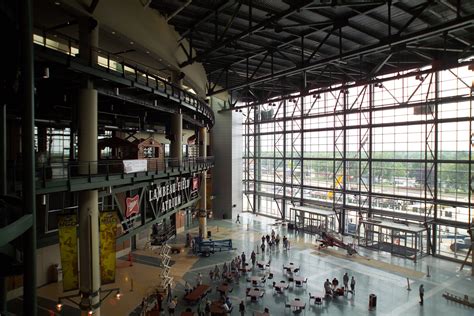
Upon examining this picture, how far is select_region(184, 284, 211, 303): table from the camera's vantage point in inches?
672

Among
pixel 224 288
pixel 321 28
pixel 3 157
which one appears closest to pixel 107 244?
pixel 3 157

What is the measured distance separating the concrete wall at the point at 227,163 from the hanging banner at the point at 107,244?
88.6 ft

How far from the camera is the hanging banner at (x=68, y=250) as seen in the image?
1192 centimetres

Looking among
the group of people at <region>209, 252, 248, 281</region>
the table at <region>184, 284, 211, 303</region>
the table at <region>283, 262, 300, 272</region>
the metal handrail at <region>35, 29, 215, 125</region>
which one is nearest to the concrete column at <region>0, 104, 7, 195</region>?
the metal handrail at <region>35, 29, 215, 125</region>

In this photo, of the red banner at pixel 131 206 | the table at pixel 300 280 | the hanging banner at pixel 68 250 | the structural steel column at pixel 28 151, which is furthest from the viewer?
the table at pixel 300 280

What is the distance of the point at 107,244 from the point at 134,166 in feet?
11.5

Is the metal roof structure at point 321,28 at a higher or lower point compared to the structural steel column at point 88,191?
higher

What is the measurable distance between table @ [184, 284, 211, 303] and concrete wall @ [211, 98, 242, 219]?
21804 millimetres

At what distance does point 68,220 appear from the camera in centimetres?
1211

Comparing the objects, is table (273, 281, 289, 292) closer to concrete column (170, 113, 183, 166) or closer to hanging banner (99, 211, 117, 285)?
hanging banner (99, 211, 117, 285)

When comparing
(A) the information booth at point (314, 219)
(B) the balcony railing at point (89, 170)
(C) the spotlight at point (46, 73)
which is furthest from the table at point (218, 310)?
(A) the information booth at point (314, 219)

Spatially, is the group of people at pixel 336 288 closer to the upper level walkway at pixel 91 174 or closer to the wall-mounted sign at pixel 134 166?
the upper level walkway at pixel 91 174

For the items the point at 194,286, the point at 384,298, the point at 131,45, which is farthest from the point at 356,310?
the point at 131,45

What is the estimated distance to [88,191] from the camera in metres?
12.4
